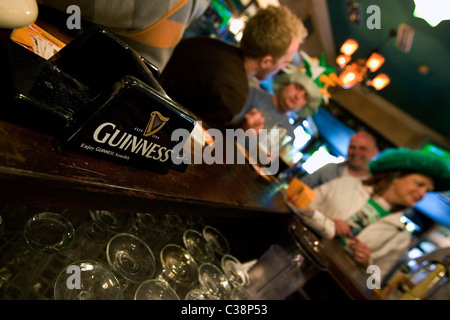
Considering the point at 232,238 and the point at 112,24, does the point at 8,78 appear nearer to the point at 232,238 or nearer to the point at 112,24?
the point at 112,24

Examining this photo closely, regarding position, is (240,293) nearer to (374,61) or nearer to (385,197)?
(385,197)

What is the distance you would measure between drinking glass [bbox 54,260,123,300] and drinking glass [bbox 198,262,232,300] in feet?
1.43

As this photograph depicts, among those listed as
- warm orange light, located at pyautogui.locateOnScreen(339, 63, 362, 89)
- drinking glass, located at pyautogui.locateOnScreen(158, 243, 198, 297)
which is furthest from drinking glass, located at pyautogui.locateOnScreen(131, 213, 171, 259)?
warm orange light, located at pyautogui.locateOnScreen(339, 63, 362, 89)

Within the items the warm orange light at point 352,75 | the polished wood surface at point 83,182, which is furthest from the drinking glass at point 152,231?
the warm orange light at point 352,75

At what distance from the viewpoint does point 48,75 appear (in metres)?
0.60

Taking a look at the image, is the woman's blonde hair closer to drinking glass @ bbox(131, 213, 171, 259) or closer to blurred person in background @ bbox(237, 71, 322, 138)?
drinking glass @ bbox(131, 213, 171, 259)

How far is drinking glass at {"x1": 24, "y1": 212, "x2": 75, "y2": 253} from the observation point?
70 cm

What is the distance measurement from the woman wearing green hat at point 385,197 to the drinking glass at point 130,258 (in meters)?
2.82

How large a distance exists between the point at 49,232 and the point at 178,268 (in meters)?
0.52

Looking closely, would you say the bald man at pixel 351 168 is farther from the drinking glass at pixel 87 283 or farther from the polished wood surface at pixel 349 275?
the drinking glass at pixel 87 283

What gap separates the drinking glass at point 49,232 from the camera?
2.29 ft
